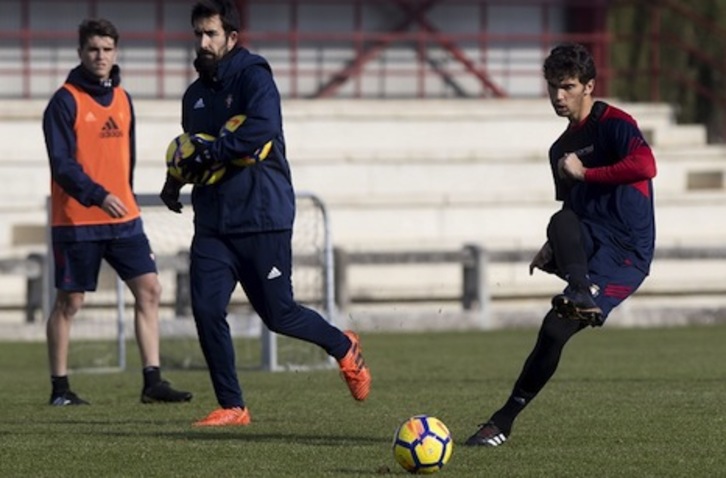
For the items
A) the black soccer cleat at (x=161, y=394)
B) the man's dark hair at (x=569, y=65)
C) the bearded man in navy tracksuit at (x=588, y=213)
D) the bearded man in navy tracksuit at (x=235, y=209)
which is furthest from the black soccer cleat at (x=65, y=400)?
the man's dark hair at (x=569, y=65)

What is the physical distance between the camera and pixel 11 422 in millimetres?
11516

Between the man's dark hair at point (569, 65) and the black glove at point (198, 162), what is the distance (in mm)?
1825

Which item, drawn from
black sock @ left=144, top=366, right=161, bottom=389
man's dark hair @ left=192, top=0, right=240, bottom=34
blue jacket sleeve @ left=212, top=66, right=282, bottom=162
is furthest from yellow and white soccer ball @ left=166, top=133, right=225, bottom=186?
black sock @ left=144, top=366, right=161, bottom=389

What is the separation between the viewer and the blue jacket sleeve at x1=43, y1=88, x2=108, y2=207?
478 inches

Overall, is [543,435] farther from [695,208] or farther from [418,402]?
[695,208]

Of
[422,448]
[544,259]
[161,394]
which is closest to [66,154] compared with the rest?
[161,394]

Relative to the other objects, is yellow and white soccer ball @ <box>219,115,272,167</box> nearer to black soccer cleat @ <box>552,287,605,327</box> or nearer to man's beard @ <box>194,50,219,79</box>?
man's beard @ <box>194,50,219,79</box>

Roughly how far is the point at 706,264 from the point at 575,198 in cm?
1538

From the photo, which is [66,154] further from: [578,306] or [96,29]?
[578,306]

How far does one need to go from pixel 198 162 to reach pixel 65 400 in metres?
2.73

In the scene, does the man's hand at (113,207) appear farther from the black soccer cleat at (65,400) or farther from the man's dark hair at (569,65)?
the man's dark hair at (569,65)

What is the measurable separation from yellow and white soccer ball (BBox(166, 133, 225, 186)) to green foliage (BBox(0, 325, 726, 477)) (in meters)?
1.32

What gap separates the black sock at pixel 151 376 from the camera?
12695 millimetres

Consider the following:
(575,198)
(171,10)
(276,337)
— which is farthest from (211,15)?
(171,10)
